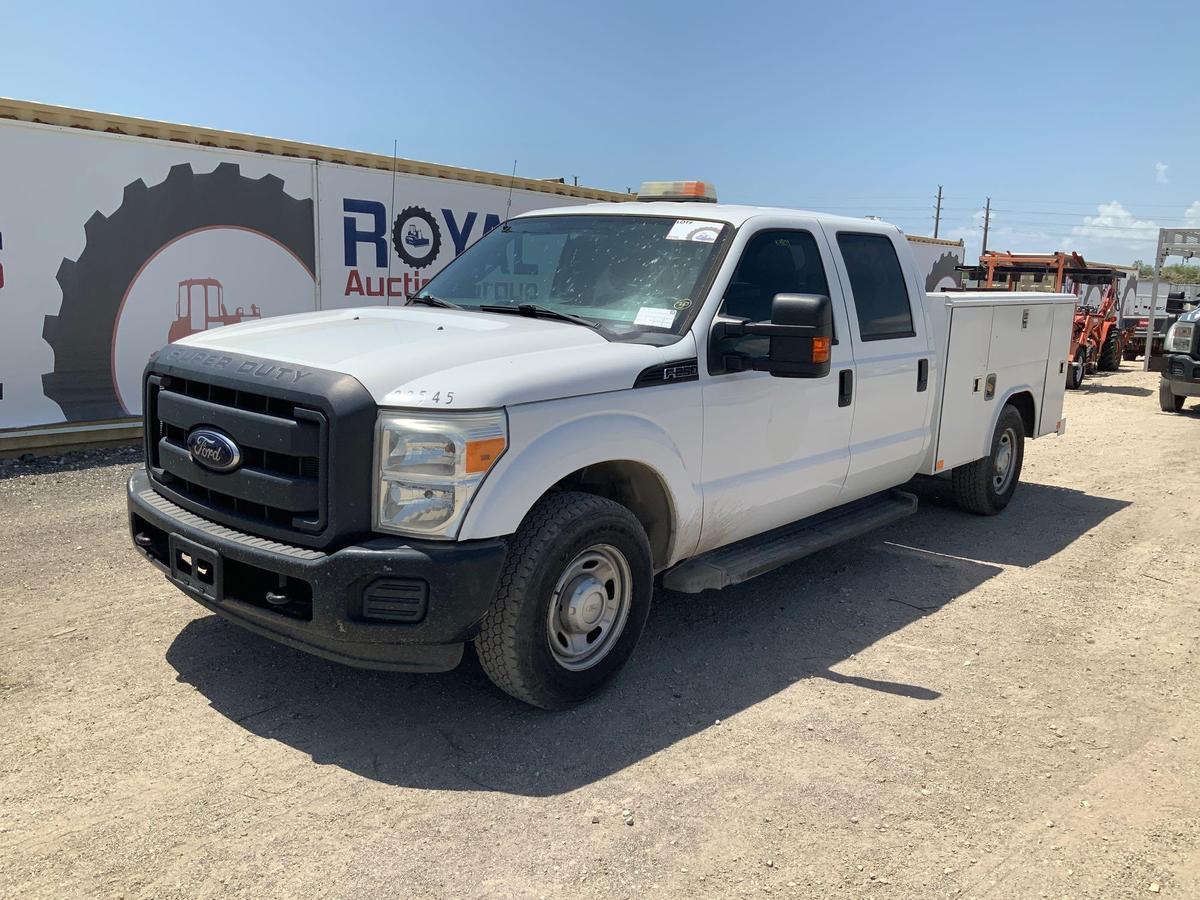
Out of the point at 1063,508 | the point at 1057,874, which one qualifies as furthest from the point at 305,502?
the point at 1063,508

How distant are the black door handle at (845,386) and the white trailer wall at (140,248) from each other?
4780 mm

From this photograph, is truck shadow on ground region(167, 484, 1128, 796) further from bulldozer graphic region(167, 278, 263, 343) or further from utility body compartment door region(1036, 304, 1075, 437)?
bulldozer graphic region(167, 278, 263, 343)

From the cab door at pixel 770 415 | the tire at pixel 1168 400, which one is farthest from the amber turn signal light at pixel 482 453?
the tire at pixel 1168 400

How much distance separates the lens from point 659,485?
416 cm

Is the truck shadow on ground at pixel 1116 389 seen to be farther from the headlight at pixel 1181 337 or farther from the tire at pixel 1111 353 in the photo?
the headlight at pixel 1181 337

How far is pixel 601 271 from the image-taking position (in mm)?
4578

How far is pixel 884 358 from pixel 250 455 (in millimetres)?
3468

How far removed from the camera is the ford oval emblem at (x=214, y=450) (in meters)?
3.58

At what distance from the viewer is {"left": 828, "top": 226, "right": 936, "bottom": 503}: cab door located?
5.28m

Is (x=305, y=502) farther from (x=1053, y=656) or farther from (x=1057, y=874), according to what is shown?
(x=1053, y=656)

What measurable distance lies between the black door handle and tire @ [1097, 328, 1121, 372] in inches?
669

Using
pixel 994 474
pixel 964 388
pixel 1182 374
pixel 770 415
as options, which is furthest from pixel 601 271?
pixel 1182 374

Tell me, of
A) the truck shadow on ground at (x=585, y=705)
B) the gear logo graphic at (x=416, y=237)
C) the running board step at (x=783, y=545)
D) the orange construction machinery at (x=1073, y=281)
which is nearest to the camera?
the truck shadow on ground at (x=585, y=705)

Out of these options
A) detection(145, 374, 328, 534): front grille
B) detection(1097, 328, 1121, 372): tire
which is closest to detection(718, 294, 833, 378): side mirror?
detection(145, 374, 328, 534): front grille
